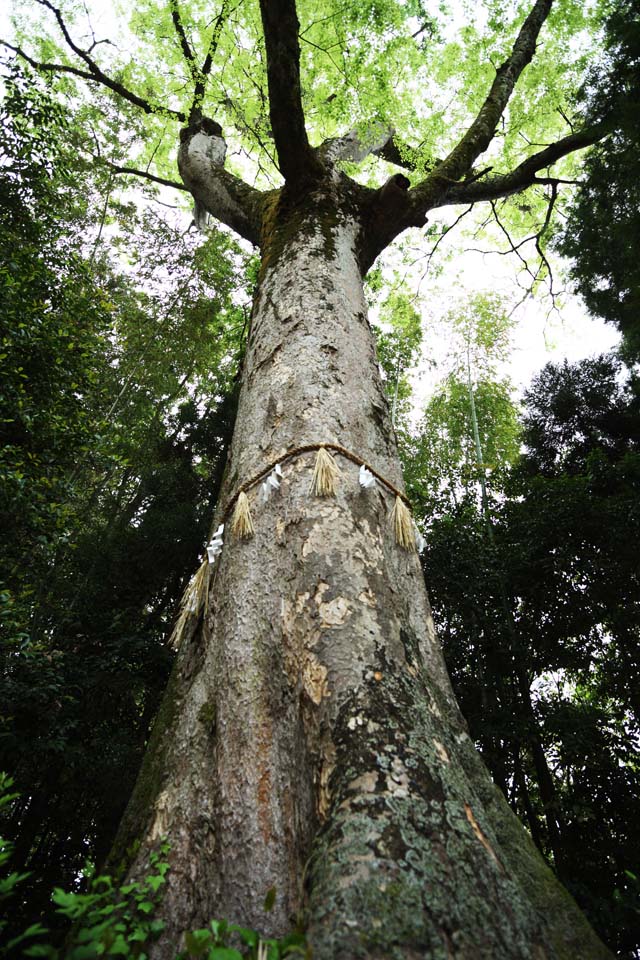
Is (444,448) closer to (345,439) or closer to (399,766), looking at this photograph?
(345,439)

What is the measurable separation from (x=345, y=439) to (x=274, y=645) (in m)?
0.82

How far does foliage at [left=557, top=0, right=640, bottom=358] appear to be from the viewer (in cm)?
293

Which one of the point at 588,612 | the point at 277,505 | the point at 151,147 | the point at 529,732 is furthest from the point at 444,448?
the point at 277,505

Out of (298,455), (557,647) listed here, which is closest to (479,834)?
(298,455)

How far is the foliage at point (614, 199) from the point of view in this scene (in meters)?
2.93

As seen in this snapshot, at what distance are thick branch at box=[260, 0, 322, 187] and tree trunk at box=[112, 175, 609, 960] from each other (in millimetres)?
1778

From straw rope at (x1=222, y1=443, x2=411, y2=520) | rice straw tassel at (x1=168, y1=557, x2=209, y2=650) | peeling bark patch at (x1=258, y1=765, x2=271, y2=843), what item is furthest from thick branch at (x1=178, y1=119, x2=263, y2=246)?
peeling bark patch at (x1=258, y1=765, x2=271, y2=843)

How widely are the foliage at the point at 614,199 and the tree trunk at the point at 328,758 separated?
263 centimetres

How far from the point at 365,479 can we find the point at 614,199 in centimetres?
327

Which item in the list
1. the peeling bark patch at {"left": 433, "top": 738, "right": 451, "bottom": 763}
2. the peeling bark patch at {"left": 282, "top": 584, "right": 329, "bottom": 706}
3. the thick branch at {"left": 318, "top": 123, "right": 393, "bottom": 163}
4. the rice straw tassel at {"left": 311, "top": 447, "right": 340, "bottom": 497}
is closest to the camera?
the peeling bark patch at {"left": 433, "top": 738, "right": 451, "bottom": 763}

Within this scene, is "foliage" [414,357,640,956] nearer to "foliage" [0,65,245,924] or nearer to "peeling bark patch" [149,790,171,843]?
"foliage" [0,65,245,924]

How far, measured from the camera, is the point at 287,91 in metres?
2.62

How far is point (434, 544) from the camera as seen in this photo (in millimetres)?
5492

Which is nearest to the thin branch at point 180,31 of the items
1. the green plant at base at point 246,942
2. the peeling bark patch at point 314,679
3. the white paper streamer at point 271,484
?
the white paper streamer at point 271,484
